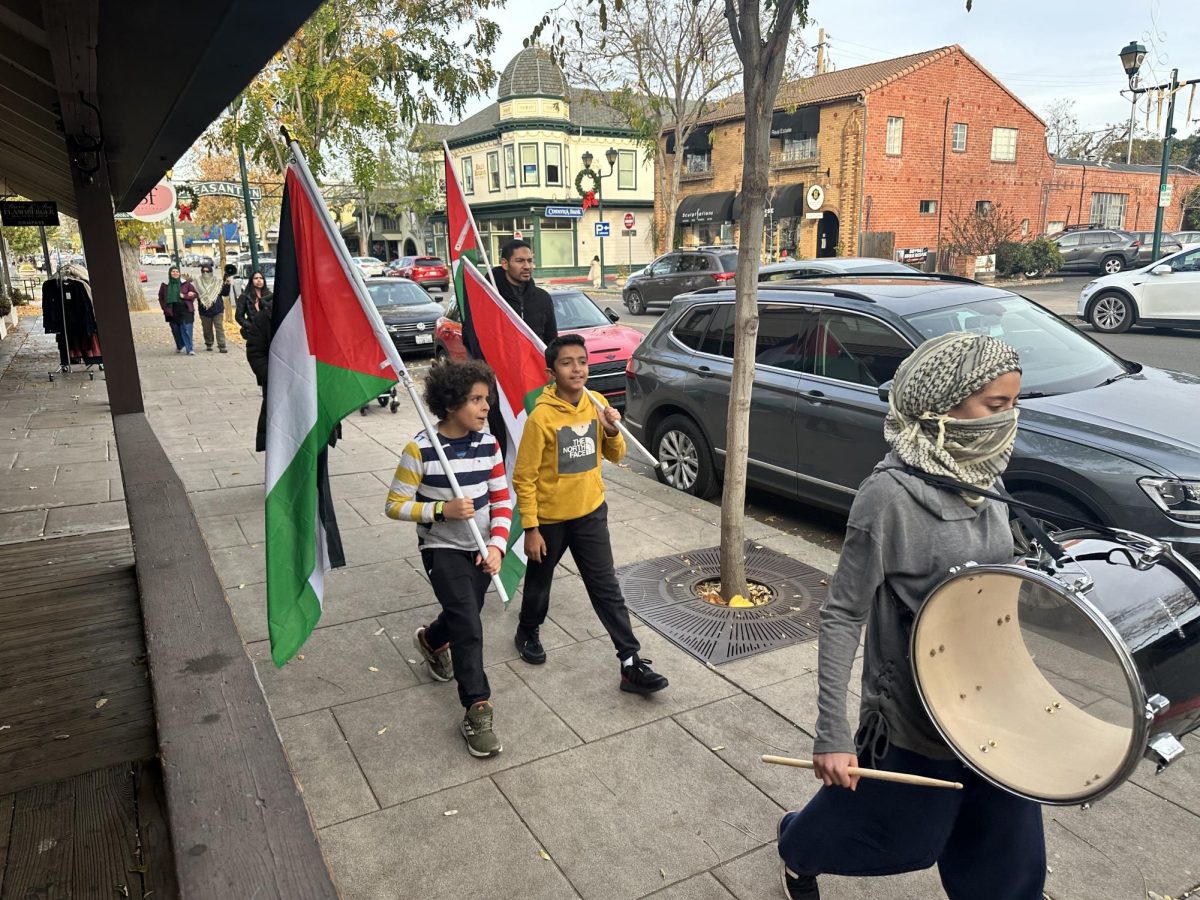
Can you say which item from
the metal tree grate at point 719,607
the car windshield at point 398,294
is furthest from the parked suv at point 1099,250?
the metal tree grate at point 719,607

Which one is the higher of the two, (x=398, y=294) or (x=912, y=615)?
(x=398, y=294)

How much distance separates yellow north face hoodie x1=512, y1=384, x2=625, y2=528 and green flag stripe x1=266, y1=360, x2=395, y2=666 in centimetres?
77

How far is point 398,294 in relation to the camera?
17.5 meters

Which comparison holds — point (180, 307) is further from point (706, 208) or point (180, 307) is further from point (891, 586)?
point (706, 208)

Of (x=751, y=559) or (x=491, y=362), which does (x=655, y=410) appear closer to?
(x=751, y=559)

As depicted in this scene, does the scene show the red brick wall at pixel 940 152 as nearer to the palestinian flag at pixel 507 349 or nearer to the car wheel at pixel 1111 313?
the car wheel at pixel 1111 313

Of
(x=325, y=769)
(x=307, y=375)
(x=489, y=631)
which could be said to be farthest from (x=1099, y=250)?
(x=325, y=769)

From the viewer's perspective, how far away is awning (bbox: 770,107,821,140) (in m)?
33.2

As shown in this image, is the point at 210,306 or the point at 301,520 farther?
the point at 210,306

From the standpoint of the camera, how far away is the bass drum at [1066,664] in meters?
1.76

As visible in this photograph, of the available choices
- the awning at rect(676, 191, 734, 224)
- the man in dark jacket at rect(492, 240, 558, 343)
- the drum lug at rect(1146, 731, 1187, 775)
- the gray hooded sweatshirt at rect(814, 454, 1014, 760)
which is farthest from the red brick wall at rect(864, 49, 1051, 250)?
the drum lug at rect(1146, 731, 1187, 775)

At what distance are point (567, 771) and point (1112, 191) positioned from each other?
47.6 m

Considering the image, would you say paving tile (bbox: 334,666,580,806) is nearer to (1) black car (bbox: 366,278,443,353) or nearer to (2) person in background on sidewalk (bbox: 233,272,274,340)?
(2) person in background on sidewalk (bbox: 233,272,274,340)

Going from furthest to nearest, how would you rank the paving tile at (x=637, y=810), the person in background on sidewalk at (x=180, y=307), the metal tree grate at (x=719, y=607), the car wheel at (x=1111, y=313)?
1. the person in background on sidewalk at (x=180, y=307)
2. the car wheel at (x=1111, y=313)
3. the metal tree grate at (x=719, y=607)
4. the paving tile at (x=637, y=810)
